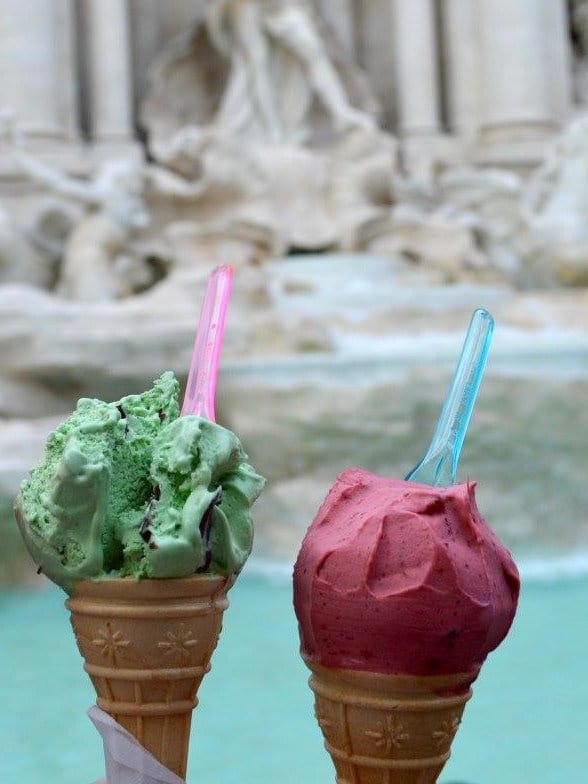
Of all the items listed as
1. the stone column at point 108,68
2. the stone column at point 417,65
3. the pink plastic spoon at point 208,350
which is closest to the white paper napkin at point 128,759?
the pink plastic spoon at point 208,350

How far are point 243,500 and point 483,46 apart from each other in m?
9.58

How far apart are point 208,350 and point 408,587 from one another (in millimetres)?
394

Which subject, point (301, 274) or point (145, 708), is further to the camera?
point (301, 274)

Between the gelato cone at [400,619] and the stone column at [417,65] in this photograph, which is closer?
the gelato cone at [400,619]

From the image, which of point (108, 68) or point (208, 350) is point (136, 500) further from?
point (108, 68)

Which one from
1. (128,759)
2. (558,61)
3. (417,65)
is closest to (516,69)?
(558,61)

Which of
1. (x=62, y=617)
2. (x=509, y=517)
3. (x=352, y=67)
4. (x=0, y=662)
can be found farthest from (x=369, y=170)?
(x=0, y=662)

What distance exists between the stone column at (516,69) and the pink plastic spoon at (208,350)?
29.6 ft

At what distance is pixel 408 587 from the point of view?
4.55ft

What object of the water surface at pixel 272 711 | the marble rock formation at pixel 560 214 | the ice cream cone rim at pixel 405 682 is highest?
the ice cream cone rim at pixel 405 682

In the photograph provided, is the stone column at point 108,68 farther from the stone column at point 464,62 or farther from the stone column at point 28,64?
the stone column at point 464,62

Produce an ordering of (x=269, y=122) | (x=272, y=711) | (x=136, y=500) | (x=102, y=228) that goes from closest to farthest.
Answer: (x=136, y=500) → (x=272, y=711) → (x=102, y=228) → (x=269, y=122)

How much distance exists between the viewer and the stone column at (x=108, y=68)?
32.9 feet

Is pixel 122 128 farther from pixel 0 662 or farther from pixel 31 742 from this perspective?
pixel 31 742
